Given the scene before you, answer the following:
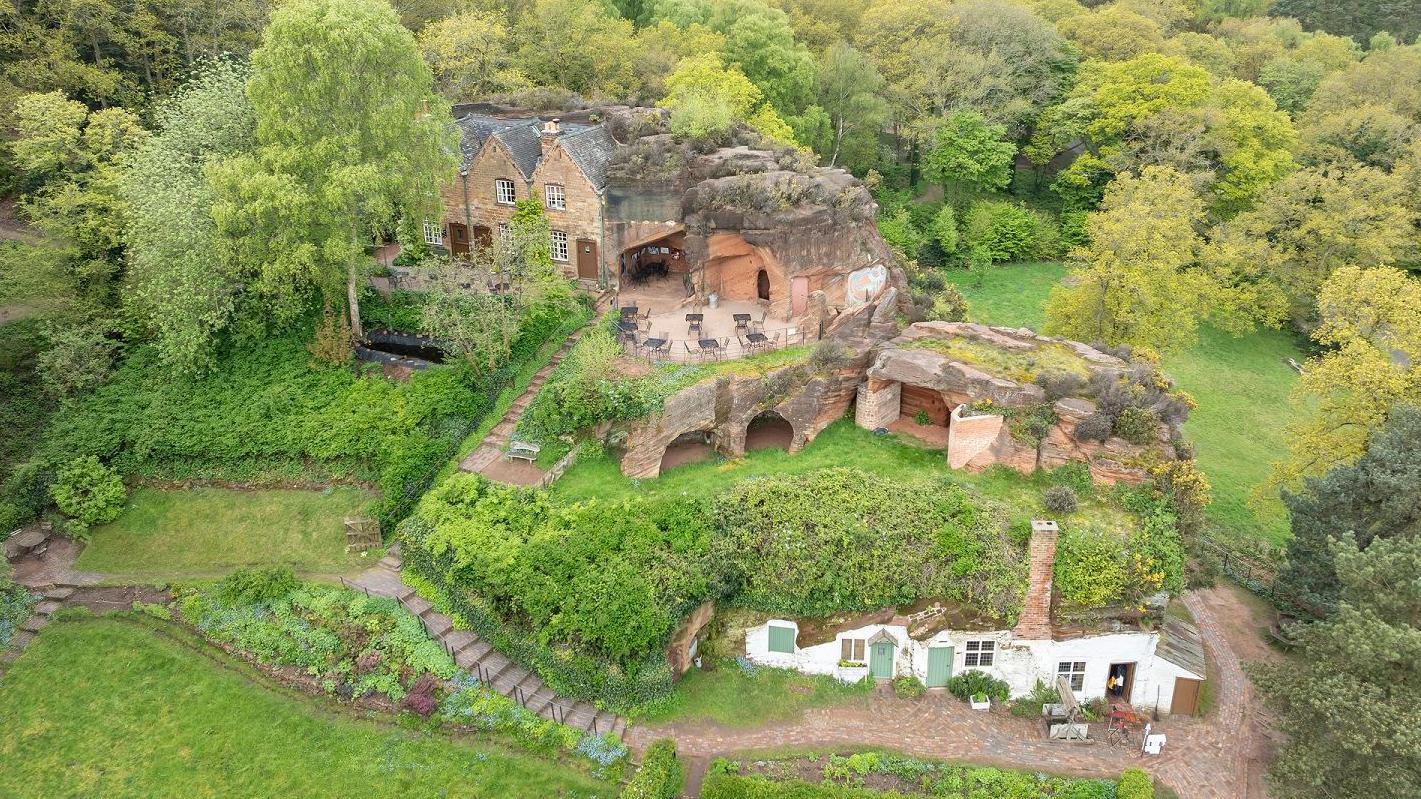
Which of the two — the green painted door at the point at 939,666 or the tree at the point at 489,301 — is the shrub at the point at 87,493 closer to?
the tree at the point at 489,301

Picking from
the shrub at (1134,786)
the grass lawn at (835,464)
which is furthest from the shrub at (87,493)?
the shrub at (1134,786)

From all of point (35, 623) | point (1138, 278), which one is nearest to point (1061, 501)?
point (1138, 278)

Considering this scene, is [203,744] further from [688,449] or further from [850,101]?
[850,101]

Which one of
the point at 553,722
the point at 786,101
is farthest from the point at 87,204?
the point at 786,101

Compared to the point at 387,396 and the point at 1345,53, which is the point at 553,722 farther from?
the point at 1345,53

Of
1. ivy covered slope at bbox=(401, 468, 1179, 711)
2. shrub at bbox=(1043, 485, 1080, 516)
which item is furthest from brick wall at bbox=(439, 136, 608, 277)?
shrub at bbox=(1043, 485, 1080, 516)
